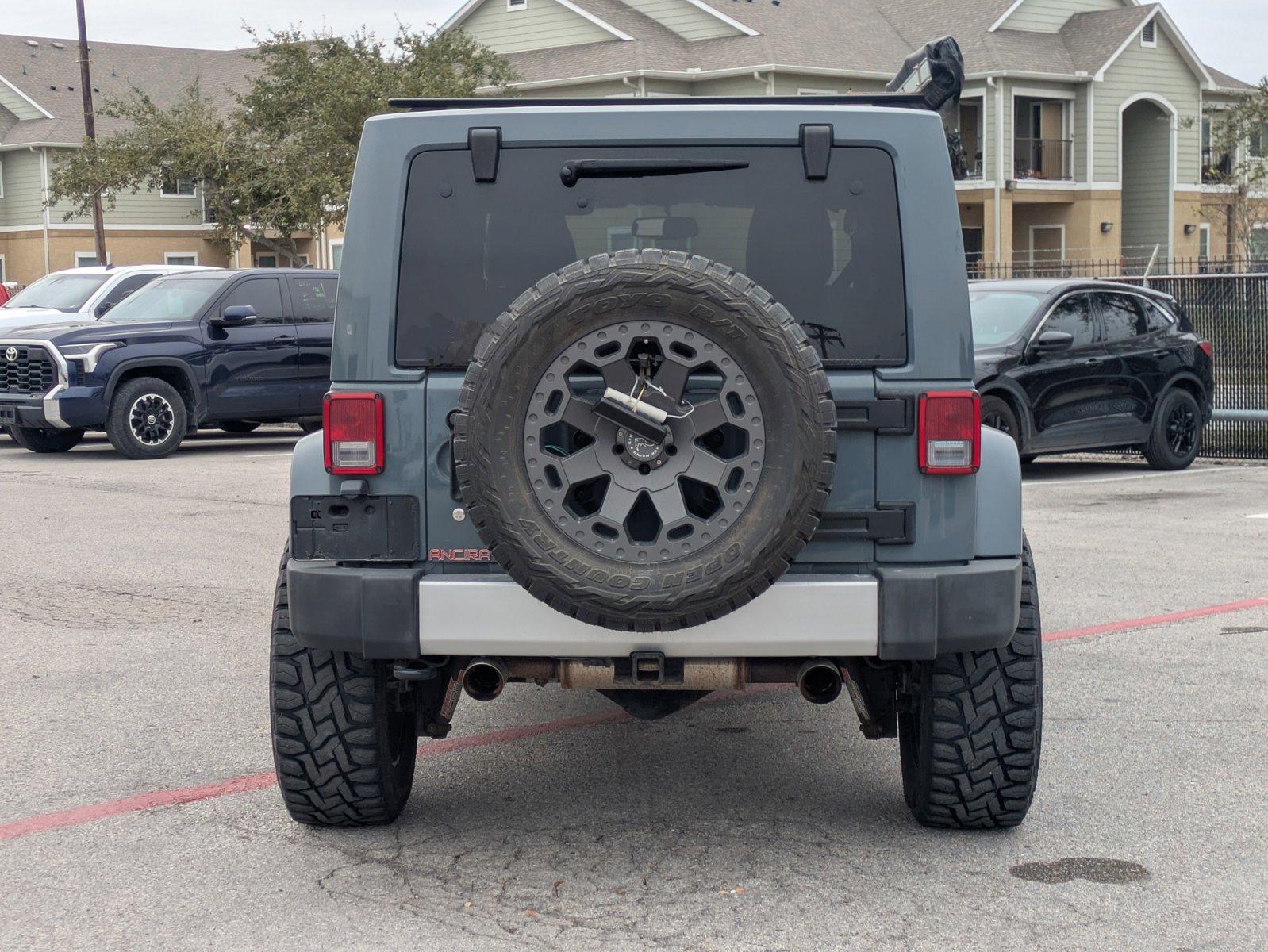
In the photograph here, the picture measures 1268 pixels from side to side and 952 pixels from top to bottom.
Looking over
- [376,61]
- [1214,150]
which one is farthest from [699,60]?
[1214,150]

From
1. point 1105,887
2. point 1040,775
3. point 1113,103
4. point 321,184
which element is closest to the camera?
point 1105,887

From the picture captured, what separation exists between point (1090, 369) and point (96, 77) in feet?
145

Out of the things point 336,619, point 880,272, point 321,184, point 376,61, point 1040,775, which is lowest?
point 1040,775

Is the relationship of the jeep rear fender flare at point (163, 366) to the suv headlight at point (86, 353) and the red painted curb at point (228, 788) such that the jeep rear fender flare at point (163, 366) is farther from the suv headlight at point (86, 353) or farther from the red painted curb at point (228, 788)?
the red painted curb at point (228, 788)

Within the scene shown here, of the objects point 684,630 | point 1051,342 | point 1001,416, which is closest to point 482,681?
point 684,630

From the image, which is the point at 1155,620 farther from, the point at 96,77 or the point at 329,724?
the point at 96,77

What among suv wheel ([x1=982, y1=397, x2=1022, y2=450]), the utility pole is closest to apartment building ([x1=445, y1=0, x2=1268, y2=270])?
the utility pole

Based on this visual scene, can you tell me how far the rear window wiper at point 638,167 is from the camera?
14.6ft

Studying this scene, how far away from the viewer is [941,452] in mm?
4402

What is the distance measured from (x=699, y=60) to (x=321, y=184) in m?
9.07

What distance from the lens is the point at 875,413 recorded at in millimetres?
4375

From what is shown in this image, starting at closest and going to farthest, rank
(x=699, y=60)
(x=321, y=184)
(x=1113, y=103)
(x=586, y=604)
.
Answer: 1. (x=586, y=604)
2. (x=321, y=184)
3. (x=699, y=60)
4. (x=1113, y=103)

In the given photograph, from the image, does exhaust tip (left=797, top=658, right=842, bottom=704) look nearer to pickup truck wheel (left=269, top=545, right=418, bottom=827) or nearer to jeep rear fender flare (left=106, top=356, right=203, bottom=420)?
pickup truck wheel (left=269, top=545, right=418, bottom=827)

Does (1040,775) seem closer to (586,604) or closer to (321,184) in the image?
(586,604)
